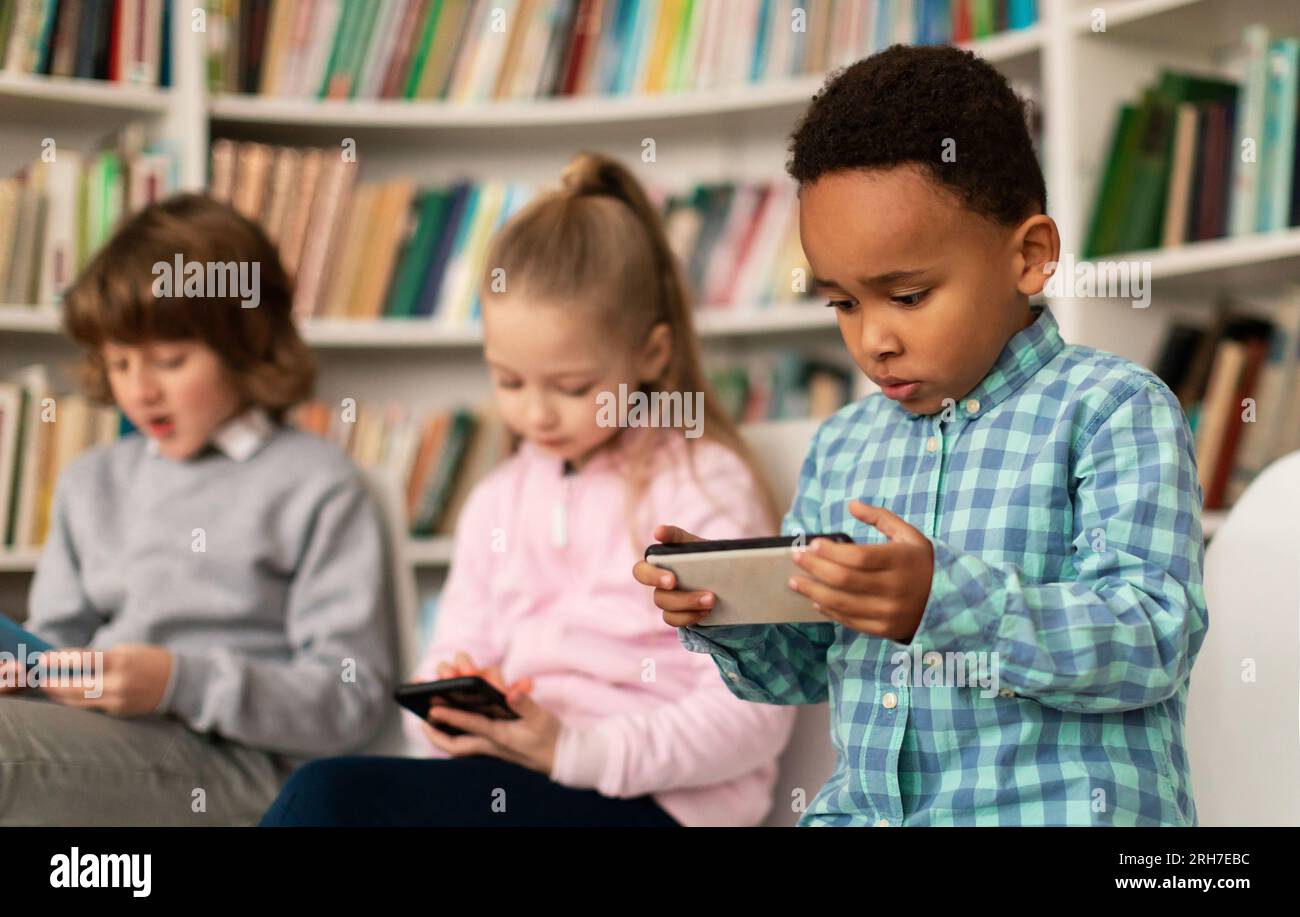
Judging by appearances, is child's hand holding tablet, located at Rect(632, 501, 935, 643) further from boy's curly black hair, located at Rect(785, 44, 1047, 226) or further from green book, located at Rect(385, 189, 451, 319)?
green book, located at Rect(385, 189, 451, 319)

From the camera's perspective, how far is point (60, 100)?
7.60 ft

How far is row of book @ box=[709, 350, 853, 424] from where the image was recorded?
2.60 meters

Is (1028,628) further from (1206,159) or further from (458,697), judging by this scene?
(1206,159)

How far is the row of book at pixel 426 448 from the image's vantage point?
100 inches

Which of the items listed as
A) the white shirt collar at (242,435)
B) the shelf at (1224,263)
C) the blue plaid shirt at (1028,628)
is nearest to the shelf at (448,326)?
the shelf at (1224,263)

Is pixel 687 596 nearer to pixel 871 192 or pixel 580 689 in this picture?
pixel 871 192

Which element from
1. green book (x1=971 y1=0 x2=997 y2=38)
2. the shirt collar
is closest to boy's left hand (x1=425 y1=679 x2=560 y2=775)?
the shirt collar

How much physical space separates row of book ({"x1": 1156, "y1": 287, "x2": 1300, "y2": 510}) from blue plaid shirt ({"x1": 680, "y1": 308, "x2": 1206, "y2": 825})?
3.66 ft

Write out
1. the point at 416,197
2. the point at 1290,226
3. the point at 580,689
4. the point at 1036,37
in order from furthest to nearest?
the point at 416,197, the point at 1036,37, the point at 1290,226, the point at 580,689

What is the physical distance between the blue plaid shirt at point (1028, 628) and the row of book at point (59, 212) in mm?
1682

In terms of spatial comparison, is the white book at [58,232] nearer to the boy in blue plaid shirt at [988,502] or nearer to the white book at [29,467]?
the white book at [29,467]

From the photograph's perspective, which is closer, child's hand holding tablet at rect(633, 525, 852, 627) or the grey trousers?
child's hand holding tablet at rect(633, 525, 852, 627)
